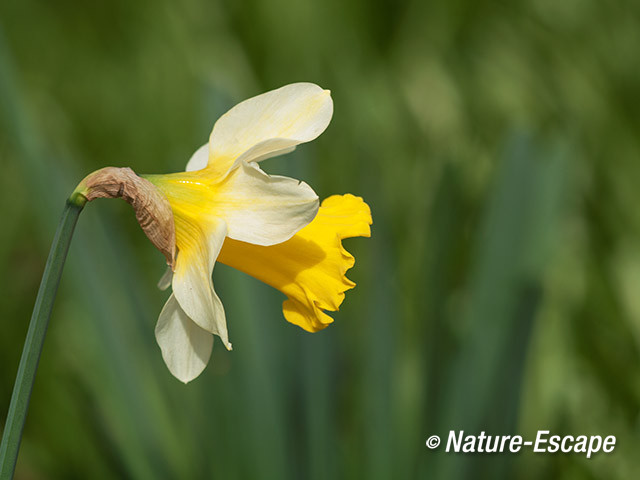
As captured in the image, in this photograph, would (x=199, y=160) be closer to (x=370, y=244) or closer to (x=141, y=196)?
(x=141, y=196)

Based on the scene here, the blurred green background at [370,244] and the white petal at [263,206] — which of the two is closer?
the white petal at [263,206]

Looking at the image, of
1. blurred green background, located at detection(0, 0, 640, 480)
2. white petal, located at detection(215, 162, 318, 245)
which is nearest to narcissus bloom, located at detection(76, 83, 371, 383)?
white petal, located at detection(215, 162, 318, 245)

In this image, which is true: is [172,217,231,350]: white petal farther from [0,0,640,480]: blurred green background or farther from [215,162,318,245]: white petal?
[0,0,640,480]: blurred green background

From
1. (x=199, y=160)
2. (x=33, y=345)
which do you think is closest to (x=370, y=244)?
(x=199, y=160)

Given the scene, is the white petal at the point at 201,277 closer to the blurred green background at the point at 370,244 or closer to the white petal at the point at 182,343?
the white petal at the point at 182,343

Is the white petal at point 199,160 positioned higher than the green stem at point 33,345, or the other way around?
the white petal at point 199,160

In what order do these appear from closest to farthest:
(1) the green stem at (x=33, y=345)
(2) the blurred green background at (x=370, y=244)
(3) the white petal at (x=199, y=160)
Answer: (1) the green stem at (x=33, y=345) < (3) the white petal at (x=199, y=160) < (2) the blurred green background at (x=370, y=244)

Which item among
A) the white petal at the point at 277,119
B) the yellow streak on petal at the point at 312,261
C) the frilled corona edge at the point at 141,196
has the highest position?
the white petal at the point at 277,119

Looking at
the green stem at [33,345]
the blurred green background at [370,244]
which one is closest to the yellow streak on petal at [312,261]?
the green stem at [33,345]

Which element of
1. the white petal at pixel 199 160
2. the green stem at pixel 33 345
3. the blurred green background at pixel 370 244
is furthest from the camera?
the blurred green background at pixel 370 244

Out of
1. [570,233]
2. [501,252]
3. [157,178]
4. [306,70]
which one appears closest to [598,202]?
[570,233]
